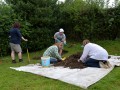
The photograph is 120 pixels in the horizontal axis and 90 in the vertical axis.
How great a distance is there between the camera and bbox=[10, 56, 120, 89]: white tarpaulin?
8380 millimetres

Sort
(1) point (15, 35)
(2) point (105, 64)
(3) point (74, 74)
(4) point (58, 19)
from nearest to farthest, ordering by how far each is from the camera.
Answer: (3) point (74, 74) < (2) point (105, 64) < (1) point (15, 35) < (4) point (58, 19)

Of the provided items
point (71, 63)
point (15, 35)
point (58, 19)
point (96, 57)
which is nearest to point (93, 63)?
point (96, 57)

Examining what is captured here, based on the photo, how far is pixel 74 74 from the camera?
920 centimetres

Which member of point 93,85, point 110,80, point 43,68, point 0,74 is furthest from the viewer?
point 43,68

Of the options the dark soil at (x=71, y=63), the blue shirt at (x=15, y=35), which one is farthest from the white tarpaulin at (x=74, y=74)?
the blue shirt at (x=15, y=35)

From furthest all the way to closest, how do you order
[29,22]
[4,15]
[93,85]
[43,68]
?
[29,22]
[4,15]
[43,68]
[93,85]

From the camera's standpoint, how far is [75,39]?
19.6 metres

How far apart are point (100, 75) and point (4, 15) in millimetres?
8488

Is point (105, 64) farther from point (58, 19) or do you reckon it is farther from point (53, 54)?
point (58, 19)

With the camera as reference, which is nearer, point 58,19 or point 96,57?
point 96,57

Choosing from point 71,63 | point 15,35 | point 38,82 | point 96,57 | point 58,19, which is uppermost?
point 58,19

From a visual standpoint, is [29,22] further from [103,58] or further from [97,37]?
[103,58]

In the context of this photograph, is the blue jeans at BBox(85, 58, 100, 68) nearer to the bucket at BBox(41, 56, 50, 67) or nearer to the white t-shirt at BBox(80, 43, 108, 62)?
the white t-shirt at BBox(80, 43, 108, 62)

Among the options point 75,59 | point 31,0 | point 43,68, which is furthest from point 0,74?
point 31,0
